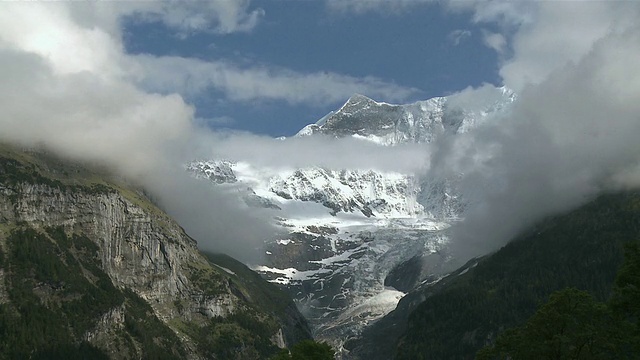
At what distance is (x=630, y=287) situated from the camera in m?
63.3

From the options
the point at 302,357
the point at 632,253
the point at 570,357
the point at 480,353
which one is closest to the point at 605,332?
the point at 570,357

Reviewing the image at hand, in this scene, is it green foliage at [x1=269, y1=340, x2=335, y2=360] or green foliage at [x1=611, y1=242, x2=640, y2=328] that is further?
green foliage at [x1=269, y1=340, x2=335, y2=360]

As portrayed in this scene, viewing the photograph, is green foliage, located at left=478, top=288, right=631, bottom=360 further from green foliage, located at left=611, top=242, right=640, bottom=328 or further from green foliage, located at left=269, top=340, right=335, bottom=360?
green foliage, located at left=269, top=340, right=335, bottom=360

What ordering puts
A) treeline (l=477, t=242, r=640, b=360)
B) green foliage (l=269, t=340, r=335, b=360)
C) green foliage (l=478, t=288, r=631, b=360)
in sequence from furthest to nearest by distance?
green foliage (l=269, t=340, r=335, b=360)
green foliage (l=478, t=288, r=631, b=360)
treeline (l=477, t=242, r=640, b=360)

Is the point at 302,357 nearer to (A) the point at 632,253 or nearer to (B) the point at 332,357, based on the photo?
(B) the point at 332,357

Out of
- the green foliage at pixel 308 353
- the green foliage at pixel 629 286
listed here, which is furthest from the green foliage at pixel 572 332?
the green foliage at pixel 308 353

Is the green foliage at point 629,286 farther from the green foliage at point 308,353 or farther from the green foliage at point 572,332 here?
the green foliage at point 308,353

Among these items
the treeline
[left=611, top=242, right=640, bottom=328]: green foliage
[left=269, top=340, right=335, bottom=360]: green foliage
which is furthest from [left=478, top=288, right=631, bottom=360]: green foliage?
[left=269, top=340, right=335, bottom=360]: green foliage

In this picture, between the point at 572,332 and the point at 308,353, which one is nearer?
the point at 572,332

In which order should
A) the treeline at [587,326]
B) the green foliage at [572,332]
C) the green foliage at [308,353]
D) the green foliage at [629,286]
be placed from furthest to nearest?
the green foliage at [308,353] < the green foliage at [572,332] < the treeline at [587,326] < the green foliage at [629,286]

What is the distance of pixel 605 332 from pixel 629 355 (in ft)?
13.5

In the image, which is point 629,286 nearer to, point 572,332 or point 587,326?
point 587,326

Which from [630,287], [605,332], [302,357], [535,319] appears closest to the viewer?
[630,287]

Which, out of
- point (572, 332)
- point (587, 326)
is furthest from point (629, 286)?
point (572, 332)
